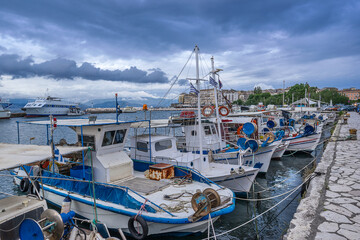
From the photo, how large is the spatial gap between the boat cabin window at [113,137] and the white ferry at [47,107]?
94727mm

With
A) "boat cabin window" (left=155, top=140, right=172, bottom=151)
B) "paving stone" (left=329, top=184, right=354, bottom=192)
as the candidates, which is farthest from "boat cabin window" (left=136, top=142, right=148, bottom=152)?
"paving stone" (left=329, top=184, right=354, bottom=192)

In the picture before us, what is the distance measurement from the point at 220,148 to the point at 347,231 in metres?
10.8

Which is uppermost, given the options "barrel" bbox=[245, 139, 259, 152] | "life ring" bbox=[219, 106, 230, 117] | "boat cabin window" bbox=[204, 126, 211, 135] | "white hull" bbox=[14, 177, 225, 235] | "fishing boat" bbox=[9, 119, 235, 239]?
"life ring" bbox=[219, 106, 230, 117]

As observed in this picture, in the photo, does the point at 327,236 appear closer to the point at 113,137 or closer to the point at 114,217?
the point at 114,217

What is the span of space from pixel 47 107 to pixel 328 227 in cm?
10765

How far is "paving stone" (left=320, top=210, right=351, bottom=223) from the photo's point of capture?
6367mm

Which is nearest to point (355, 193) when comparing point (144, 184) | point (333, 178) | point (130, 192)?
point (333, 178)

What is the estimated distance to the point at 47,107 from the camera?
316ft

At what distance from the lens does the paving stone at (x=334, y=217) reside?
637 cm

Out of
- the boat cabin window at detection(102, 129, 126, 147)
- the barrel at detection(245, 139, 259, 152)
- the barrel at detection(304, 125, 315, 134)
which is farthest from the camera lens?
the barrel at detection(304, 125, 315, 134)

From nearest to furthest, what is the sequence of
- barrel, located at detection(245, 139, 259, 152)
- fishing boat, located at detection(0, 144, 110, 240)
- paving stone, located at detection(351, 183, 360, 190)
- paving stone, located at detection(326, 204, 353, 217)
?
1. fishing boat, located at detection(0, 144, 110, 240)
2. paving stone, located at detection(326, 204, 353, 217)
3. paving stone, located at detection(351, 183, 360, 190)
4. barrel, located at detection(245, 139, 259, 152)

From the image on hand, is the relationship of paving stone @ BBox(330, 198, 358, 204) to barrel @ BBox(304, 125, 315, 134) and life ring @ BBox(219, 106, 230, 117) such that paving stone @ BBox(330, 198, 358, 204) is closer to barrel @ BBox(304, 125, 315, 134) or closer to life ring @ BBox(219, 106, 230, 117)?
life ring @ BBox(219, 106, 230, 117)

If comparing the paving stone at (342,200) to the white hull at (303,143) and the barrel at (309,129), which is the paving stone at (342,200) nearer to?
the white hull at (303,143)

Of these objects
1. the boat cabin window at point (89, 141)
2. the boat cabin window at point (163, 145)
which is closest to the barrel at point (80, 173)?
the boat cabin window at point (89, 141)
